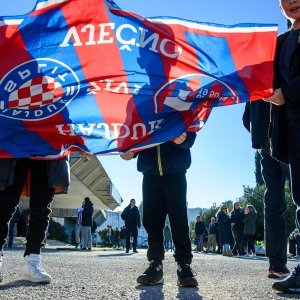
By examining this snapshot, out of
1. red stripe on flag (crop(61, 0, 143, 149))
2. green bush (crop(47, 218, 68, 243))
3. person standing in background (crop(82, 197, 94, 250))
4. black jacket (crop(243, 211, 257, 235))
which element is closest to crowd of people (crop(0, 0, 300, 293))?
red stripe on flag (crop(61, 0, 143, 149))

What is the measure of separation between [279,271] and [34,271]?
214 cm

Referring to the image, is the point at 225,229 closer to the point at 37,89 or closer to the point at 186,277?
the point at 186,277

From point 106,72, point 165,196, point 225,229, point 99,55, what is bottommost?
point 225,229

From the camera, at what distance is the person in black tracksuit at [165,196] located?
3746 mm

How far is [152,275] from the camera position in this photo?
11.9 feet

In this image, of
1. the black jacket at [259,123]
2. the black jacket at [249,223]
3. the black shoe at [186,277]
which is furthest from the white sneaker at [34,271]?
the black jacket at [249,223]

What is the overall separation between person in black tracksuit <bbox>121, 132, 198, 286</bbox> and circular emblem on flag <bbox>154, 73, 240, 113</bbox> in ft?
0.90

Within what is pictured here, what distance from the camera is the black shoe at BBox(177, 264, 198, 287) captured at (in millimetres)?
3443

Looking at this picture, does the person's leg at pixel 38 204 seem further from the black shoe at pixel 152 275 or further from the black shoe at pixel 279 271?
the black shoe at pixel 279 271

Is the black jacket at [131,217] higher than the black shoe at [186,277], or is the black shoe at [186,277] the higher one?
the black jacket at [131,217]

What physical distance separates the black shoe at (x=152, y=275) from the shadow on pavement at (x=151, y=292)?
2.7 inches

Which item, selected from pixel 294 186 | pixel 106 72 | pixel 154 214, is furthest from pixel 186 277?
pixel 106 72

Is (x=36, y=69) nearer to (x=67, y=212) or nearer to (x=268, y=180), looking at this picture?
(x=268, y=180)

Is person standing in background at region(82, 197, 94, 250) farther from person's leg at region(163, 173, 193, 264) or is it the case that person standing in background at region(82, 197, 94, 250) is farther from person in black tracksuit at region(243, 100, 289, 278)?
person's leg at region(163, 173, 193, 264)
